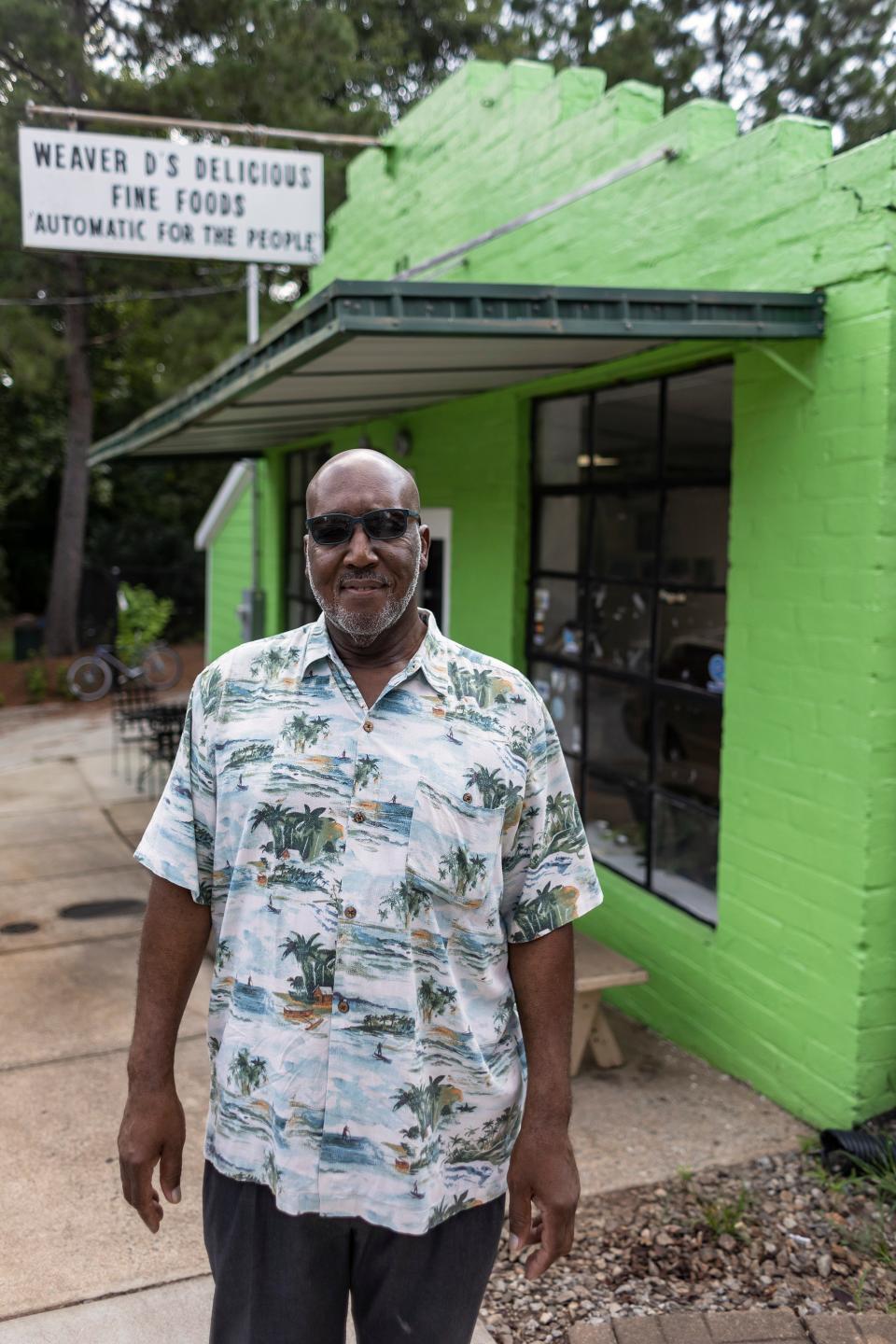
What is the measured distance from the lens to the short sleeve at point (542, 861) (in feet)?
6.61

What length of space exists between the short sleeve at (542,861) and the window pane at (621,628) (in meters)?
3.00

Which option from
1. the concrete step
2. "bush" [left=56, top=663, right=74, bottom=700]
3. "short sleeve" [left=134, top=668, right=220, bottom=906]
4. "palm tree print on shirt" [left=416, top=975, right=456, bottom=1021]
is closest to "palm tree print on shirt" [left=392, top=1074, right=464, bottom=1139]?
"palm tree print on shirt" [left=416, top=975, right=456, bottom=1021]

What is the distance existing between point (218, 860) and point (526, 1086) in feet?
2.13

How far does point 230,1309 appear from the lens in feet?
6.38

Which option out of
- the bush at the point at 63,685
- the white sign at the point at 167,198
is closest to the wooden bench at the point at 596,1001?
the white sign at the point at 167,198

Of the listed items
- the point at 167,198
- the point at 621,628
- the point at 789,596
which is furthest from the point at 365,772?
the point at 167,198

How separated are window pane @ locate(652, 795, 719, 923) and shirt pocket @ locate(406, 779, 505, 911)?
2906 mm

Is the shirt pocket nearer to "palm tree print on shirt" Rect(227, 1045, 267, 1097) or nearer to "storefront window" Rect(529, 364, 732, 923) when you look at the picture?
"palm tree print on shirt" Rect(227, 1045, 267, 1097)

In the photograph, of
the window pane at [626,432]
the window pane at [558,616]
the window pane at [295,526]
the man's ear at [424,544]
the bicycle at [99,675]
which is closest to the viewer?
the man's ear at [424,544]

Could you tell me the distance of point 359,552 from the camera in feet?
6.47

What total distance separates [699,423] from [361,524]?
304 cm

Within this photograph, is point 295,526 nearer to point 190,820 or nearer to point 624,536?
point 624,536

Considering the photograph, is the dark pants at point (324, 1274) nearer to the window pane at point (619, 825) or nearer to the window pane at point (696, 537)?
the window pane at point (696, 537)

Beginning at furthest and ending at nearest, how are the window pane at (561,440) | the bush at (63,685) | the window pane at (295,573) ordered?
the bush at (63,685), the window pane at (295,573), the window pane at (561,440)
